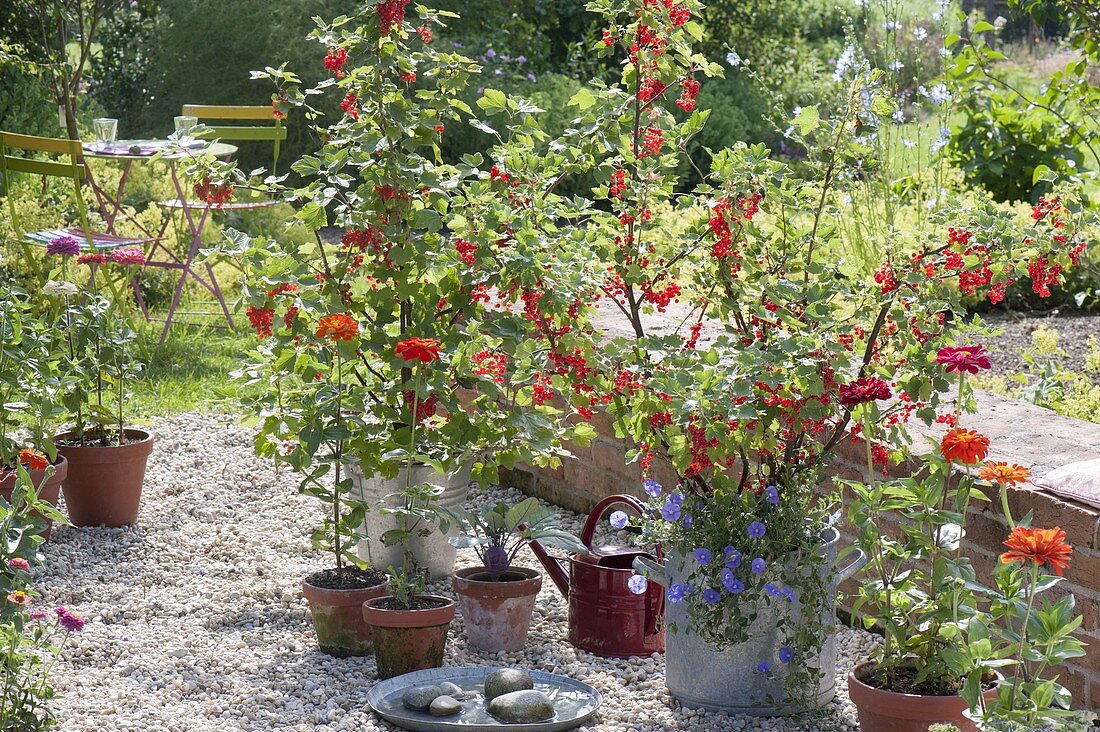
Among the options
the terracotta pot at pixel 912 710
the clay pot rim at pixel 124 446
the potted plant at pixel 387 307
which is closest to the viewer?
the terracotta pot at pixel 912 710

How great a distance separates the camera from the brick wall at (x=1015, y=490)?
244 centimetres

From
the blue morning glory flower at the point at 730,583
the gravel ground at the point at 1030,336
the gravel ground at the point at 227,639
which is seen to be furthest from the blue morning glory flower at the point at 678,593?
the gravel ground at the point at 1030,336

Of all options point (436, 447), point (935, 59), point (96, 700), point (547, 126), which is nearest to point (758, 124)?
point (547, 126)

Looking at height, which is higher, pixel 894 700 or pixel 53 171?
pixel 53 171

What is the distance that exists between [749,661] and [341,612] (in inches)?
37.4

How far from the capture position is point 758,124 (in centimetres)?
1016

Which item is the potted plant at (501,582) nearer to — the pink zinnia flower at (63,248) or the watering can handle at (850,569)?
the watering can handle at (850,569)

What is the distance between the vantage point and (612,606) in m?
2.91

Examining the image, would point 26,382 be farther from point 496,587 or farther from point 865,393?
point 865,393

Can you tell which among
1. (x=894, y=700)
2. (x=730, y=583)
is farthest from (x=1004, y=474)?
(x=730, y=583)

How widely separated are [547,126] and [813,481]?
280 inches

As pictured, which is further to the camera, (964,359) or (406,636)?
(406,636)

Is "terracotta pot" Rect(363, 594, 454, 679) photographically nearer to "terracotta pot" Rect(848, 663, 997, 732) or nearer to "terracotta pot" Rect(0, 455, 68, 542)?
"terracotta pot" Rect(848, 663, 997, 732)

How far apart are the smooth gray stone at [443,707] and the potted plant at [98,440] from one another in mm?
1701
